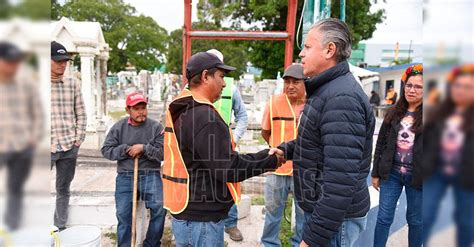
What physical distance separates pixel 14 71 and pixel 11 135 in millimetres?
115

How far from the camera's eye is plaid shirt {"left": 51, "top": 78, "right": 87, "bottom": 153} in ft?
10.5

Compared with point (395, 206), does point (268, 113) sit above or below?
above

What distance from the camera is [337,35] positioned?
1.62 meters

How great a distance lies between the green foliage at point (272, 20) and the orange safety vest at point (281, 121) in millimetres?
12815

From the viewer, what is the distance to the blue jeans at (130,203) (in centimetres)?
307

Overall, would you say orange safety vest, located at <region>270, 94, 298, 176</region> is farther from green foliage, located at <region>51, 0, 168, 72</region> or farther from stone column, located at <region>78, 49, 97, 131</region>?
green foliage, located at <region>51, 0, 168, 72</region>

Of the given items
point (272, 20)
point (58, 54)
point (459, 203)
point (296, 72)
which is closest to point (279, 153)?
point (296, 72)

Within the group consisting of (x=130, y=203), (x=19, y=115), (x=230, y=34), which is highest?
(x=230, y=34)

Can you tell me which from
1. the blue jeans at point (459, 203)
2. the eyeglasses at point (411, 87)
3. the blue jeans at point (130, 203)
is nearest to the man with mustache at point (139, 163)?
the blue jeans at point (130, 203)

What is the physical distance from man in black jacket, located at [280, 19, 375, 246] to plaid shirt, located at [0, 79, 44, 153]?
1197 millimetres

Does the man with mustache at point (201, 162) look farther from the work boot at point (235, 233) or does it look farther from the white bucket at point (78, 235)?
the work boot at point (235, 233)

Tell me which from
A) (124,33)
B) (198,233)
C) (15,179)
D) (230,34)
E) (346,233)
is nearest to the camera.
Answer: (15,179)

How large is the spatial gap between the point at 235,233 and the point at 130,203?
1200mm

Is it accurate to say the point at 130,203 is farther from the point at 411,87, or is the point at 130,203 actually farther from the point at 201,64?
the point at 411,87
